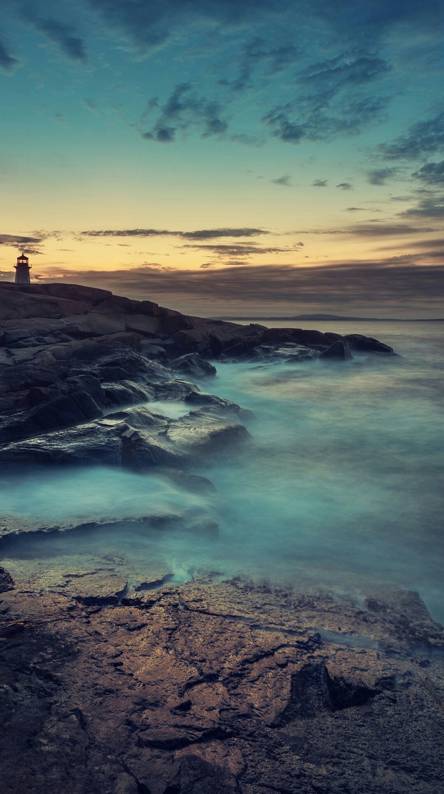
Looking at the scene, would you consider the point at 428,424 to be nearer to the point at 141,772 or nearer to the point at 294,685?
the point at 294,685

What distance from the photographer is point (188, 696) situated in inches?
108

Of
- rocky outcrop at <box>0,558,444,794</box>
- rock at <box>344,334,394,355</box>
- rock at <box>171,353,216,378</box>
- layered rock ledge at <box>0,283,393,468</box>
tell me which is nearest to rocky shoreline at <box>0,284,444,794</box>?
rocky outcrop at <box>0,558,444,794</box>

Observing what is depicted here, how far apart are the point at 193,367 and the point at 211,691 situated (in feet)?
53.7

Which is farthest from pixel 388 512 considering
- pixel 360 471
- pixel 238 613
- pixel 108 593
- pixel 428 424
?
pixel 428 424

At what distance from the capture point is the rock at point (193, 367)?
1869 centimetres

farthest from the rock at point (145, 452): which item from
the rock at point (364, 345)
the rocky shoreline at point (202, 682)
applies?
the rock at point (364, 345)

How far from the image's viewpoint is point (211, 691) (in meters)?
2.79

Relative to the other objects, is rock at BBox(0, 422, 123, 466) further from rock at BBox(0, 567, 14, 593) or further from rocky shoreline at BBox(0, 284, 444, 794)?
rock at BBox(0, 567, 14, 593)

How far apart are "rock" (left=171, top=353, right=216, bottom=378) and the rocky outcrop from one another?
14.8 m

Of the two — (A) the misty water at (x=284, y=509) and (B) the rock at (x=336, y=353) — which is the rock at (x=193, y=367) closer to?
(A) the misty water at (x=284, y=509)

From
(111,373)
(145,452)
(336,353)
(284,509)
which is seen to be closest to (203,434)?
(145,452)

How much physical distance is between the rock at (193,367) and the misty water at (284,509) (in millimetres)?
6376

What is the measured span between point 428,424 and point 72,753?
12.4 m

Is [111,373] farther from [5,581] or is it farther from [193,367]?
[5,581]
